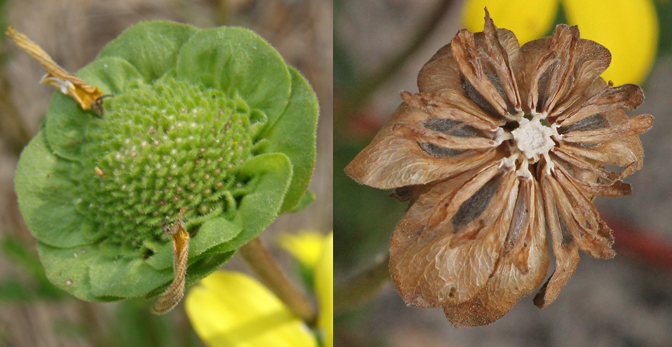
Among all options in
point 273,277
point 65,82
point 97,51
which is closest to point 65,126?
point 65,82

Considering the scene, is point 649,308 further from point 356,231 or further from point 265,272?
point 265,272

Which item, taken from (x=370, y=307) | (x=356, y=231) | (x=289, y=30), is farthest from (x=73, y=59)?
(x=370, y=307)

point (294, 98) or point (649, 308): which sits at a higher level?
point (294, 98)

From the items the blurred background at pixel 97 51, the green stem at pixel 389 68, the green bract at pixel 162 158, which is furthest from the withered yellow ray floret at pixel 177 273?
the blurred background at pixel 97 51

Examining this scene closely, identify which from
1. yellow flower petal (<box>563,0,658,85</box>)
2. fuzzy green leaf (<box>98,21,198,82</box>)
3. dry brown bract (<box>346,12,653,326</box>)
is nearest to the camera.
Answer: dry brown bract (<box>346,12,653,326</box>)

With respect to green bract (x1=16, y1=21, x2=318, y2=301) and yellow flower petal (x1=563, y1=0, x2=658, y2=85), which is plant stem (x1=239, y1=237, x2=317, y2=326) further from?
yellow flower petal (x1=563, y1=0, x2=658, y2=85)

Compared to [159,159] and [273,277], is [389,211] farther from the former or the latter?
[159,159]

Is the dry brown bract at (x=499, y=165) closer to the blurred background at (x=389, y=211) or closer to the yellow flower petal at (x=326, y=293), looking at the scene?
the yellow flower petal at (x=326, y=293)

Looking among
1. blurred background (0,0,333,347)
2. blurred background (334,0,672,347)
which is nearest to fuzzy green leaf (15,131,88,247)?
blurred background (334,0,672,347)
